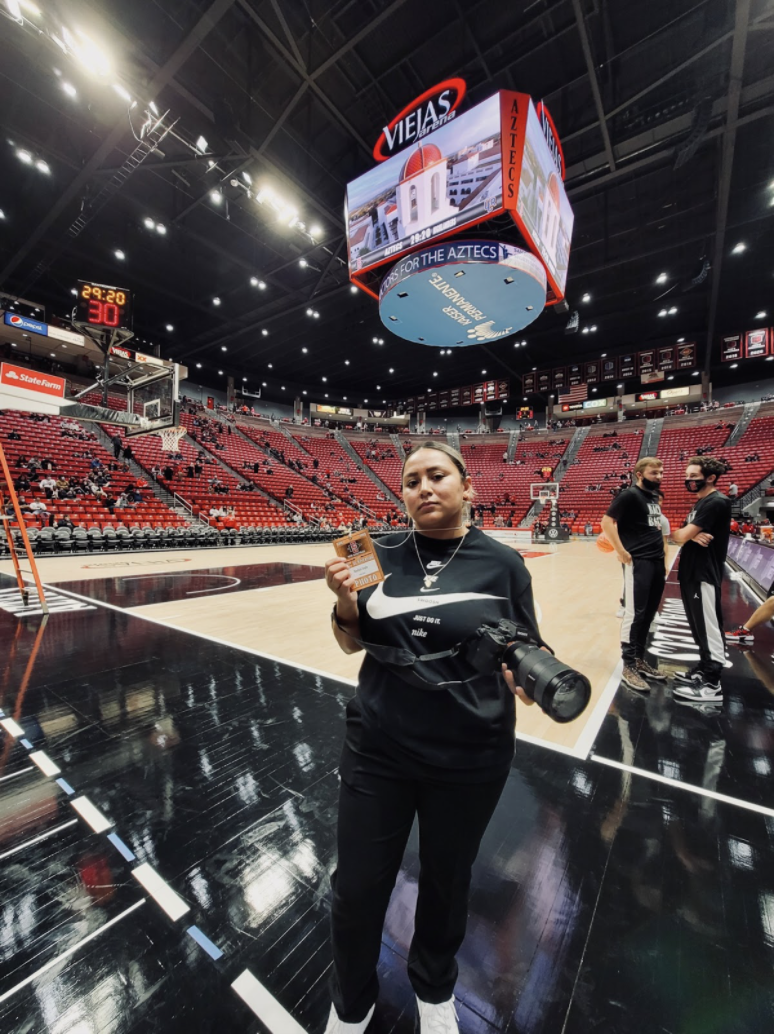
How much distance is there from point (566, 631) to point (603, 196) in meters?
13.5

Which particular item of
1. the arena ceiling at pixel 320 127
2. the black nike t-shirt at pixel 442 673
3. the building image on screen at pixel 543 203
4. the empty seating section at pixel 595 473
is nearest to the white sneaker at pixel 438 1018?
the black nike t-shirt at pixel 442 673

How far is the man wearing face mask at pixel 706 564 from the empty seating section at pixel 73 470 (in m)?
14.6

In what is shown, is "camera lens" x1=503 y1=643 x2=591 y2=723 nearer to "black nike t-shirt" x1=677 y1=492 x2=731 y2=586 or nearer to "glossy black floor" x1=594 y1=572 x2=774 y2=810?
"glossy black floor" x1=594 y1=572 x2=774 y2=810

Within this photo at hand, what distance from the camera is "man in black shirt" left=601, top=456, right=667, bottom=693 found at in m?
3.28

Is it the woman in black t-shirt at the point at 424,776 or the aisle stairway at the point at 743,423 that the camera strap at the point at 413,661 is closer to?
the woman in black t-shirt at the point at 424,776

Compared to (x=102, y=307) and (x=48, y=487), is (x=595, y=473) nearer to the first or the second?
(x=102, y=307)

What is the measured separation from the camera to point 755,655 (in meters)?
4.02

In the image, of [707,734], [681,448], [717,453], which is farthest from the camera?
[681,448]

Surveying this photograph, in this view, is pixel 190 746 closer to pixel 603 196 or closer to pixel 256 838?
pixel 256 838

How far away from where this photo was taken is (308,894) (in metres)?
1.46

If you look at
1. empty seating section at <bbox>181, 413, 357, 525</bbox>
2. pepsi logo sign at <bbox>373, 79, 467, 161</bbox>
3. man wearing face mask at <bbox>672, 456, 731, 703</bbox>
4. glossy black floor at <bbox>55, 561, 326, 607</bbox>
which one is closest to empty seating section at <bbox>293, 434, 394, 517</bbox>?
empty seating section at <bbox>181, 413, 357, 525</bbox>

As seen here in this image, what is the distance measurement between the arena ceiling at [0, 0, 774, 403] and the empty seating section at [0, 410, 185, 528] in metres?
5.58

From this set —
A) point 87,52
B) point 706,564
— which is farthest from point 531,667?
point 87,52

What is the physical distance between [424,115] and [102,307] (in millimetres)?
9051
